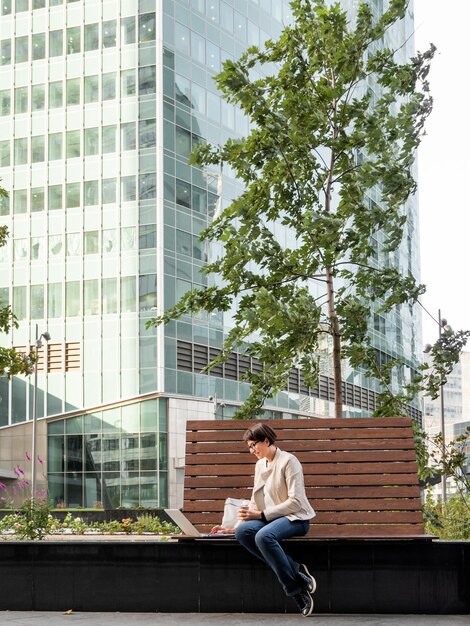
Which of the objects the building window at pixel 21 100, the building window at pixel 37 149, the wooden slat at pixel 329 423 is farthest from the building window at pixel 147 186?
the wooden slat at pixel 329 423

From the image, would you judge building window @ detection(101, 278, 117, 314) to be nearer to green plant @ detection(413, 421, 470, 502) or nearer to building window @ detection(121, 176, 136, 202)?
building window @ detection(121, 176, 136, 202)

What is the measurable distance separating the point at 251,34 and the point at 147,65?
9.52 meters

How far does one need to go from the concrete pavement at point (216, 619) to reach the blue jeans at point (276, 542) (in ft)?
1.17

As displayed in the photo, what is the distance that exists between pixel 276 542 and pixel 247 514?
15.7 inches

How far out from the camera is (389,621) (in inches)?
329

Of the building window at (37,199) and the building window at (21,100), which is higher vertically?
the building window at (21,100)

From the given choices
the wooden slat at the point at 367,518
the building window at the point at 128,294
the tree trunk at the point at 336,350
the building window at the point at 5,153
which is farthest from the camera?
the building window at the point at 5,153

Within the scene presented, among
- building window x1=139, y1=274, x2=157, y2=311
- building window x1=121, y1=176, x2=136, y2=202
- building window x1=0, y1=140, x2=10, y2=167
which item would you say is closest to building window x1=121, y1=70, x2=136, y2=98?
building window x1=121, y1=176, x2=136, y2=202

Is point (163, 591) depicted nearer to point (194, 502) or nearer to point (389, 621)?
point (194, 502)

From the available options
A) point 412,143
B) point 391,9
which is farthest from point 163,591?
point 391,9

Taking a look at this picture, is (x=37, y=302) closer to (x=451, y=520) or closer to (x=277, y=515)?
(x=451, y=520)

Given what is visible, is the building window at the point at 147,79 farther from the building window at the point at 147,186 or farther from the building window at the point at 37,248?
the building window at the point at 37,248

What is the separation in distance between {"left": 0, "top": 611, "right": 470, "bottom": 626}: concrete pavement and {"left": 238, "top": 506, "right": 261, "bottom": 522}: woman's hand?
0.83m

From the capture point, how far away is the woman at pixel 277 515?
8.42 metres
